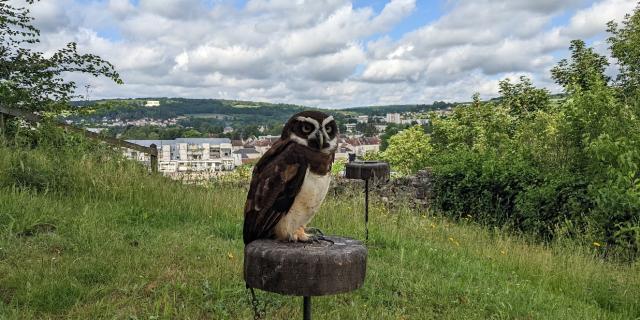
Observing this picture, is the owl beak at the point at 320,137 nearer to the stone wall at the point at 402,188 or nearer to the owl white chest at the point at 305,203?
the owl white chest at the point at 305,203

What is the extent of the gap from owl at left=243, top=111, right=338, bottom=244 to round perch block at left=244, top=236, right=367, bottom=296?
0.30m

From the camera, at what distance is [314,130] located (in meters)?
2.43

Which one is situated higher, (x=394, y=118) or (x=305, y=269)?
(x=394, y=118)

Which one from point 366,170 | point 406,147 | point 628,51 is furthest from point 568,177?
point 406,147

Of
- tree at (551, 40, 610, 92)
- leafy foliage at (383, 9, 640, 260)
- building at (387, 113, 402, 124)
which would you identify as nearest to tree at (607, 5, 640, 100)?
tree at (551, 40, 610, 92)

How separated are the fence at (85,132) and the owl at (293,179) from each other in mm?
8114

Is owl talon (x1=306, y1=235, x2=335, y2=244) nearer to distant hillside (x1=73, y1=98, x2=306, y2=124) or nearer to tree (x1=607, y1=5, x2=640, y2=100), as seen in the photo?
tree (x1=607, y1=5, x2=640, y2=100)

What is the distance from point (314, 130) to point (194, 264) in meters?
3.26

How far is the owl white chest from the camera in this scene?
250cm

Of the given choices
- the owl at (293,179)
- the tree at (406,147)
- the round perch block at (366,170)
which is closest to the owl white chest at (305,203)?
the owl at (293,179)

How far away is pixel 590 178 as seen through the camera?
392 inches

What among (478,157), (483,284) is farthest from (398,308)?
(478,157)

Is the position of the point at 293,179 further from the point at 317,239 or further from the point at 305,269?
the point at 305,269

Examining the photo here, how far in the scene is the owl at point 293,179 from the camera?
2.45 meters
